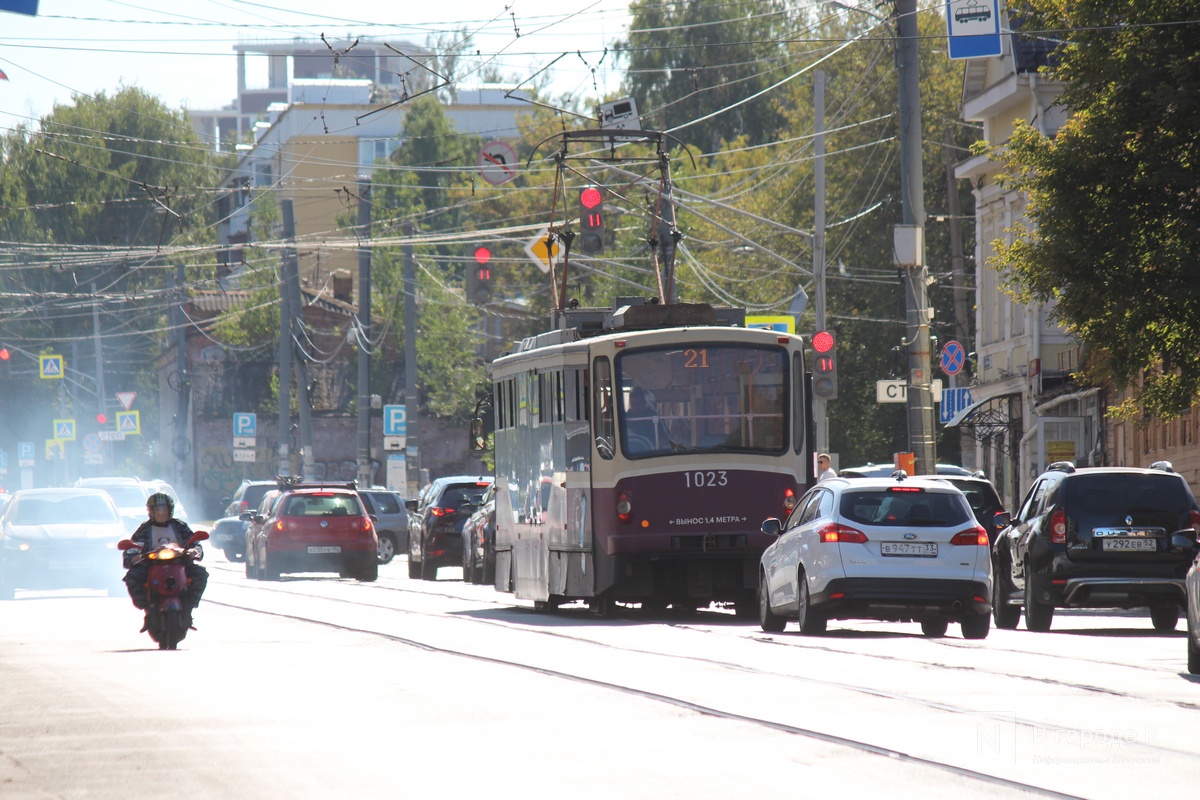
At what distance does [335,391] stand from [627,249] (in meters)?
24.5

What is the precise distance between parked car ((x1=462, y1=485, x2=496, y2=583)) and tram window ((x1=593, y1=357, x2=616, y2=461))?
9.91 metres

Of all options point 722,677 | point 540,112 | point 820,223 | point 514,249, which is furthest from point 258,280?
point 722,677

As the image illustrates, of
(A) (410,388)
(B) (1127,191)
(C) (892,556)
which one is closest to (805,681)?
(C) (892,556)

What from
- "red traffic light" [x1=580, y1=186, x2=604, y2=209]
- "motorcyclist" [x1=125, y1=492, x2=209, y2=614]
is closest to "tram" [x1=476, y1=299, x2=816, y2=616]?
"motorcyclist" [x1=125, y1=492, x2=209, y2=614]

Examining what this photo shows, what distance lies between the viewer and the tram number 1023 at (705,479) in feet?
75.2

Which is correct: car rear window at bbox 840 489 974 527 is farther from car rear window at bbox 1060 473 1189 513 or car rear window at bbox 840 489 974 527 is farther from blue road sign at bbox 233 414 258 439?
blue road sign at bbox 233 414 258 439

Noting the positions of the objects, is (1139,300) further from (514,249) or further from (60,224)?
(60,224)

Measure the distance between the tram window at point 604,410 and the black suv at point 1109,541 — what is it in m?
4.55

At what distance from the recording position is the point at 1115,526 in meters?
21.5

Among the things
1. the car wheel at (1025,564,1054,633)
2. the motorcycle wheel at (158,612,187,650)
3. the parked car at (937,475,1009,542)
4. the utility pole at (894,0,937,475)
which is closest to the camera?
the motorcycle wheel at (158,612,187,650)

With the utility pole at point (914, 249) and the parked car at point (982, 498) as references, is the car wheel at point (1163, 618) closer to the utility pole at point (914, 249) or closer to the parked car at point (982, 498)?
the parked car at point (982, 498)

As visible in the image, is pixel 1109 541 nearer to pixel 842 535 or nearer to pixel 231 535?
pixel 842 535

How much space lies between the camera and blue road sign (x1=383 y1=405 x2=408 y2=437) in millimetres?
52984

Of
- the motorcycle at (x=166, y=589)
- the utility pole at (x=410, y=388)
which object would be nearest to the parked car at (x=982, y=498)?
the motorcycle at (x=166, y=589)
